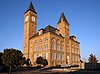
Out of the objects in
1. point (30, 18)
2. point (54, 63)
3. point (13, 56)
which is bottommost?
point (54, 63)

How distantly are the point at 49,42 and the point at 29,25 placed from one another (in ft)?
52.3

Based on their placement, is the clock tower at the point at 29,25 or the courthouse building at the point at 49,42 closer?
the courthouse building at the point at 49,42

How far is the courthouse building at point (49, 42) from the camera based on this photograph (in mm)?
62500

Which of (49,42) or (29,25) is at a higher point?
(29,25)

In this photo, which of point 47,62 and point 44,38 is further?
point 44,38

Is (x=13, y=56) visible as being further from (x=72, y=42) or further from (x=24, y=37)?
(x=72, y=42)

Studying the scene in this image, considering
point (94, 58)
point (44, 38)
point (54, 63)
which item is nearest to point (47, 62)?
point (54, 63)

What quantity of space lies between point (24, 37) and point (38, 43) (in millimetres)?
10732

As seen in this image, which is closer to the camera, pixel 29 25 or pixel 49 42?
pixel 49 42

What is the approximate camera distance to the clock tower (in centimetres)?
7112

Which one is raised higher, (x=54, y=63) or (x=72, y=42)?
(x=72, y=42)

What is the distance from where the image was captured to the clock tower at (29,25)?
71125mm

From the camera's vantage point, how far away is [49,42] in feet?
200

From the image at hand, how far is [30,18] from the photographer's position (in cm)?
7206
